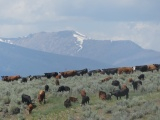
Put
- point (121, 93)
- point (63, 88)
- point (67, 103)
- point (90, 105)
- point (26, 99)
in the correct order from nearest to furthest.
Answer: point (90, 105)
point (67, 103)
point (121, 93)
point (26, 99)
point (63, 88)

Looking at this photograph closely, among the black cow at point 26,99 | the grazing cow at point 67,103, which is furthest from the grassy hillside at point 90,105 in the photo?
the black cow at point 26,99

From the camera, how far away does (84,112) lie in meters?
25.4

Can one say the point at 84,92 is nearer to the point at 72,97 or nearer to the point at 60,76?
the point at 72,97

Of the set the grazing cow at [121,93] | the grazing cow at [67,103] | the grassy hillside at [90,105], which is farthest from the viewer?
the grazing cow at [121,93]

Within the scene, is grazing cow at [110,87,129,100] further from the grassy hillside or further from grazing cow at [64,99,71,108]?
grazing cow at [64,99,71,108]

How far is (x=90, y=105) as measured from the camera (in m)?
28.2

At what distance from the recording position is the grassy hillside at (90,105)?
24.0 m

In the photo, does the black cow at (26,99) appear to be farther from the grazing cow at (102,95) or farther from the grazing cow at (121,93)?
the grazing cow at (121,93)

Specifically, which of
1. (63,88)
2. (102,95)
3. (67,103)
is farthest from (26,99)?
(102,95)

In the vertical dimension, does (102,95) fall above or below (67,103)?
above

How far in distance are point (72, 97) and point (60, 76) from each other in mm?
16066

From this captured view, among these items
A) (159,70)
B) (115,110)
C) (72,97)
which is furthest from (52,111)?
(159,70)

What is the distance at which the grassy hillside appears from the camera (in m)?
24.0

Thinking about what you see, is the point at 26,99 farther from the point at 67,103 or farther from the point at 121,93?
the point at 121,93
